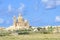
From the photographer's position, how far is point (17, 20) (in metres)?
136

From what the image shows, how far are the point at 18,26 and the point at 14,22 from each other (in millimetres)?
4140

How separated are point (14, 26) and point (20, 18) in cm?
651

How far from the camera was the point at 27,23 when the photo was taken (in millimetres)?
131125

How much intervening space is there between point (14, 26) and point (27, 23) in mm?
8756

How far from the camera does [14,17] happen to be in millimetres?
133500

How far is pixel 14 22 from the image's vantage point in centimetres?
13388

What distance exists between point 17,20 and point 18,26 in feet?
17.7

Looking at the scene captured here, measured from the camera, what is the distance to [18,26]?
132 m

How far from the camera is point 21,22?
131m

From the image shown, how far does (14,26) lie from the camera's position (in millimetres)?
132250

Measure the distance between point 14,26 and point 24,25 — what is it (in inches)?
260

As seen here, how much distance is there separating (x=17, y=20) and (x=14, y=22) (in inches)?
116

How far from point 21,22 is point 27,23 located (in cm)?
393
